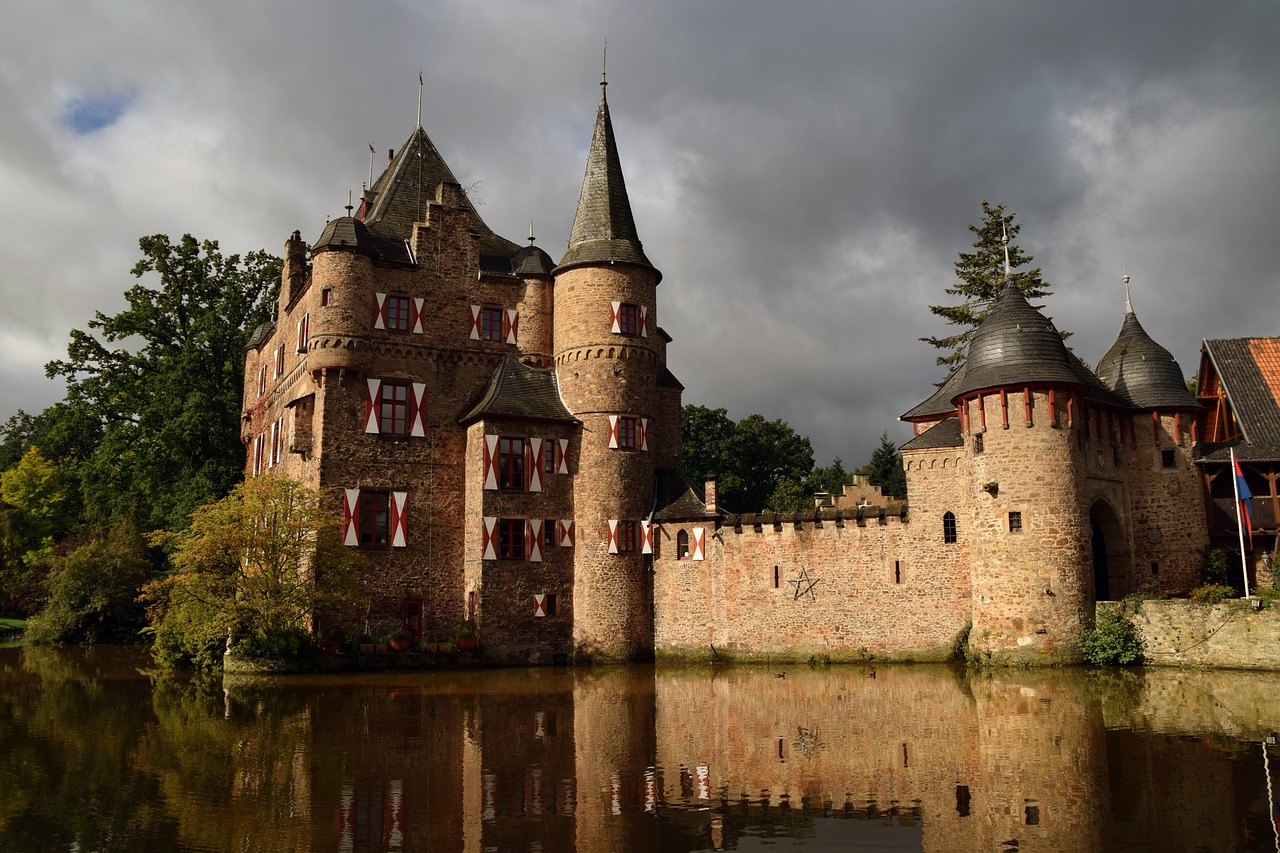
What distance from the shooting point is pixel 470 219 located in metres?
30.9

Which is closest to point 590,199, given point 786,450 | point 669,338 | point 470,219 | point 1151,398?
point 470,219

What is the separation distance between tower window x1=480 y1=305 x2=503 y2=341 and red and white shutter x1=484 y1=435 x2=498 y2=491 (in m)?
3.58

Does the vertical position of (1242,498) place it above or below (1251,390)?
below

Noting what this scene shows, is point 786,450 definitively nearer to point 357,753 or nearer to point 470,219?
point 470,219

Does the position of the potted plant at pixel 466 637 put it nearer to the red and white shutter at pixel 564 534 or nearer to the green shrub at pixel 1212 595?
the red and white shutter at pixel 564 534

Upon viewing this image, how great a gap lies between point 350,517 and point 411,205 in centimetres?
1023

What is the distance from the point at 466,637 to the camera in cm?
2666

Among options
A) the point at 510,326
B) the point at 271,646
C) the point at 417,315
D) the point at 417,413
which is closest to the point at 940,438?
the point at 510,326

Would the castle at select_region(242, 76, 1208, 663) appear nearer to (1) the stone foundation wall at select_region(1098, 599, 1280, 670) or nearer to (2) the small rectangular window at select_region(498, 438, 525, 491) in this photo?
(2) the small rectangular window at select_region(498, 438, 525, 491)

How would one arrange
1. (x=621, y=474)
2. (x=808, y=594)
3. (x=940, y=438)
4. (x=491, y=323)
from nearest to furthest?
(x=940, y=438) → (x=808, y=594) → (x=621, y=474) → (x=491, y=323)

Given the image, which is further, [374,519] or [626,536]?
[626,536]

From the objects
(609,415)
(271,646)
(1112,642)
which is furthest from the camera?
(609,415)

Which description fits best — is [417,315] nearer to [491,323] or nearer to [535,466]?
[491,323]

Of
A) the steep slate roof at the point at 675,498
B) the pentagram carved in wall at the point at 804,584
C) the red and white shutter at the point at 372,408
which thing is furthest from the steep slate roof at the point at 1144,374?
the red and white shutter at the point at 372,408
